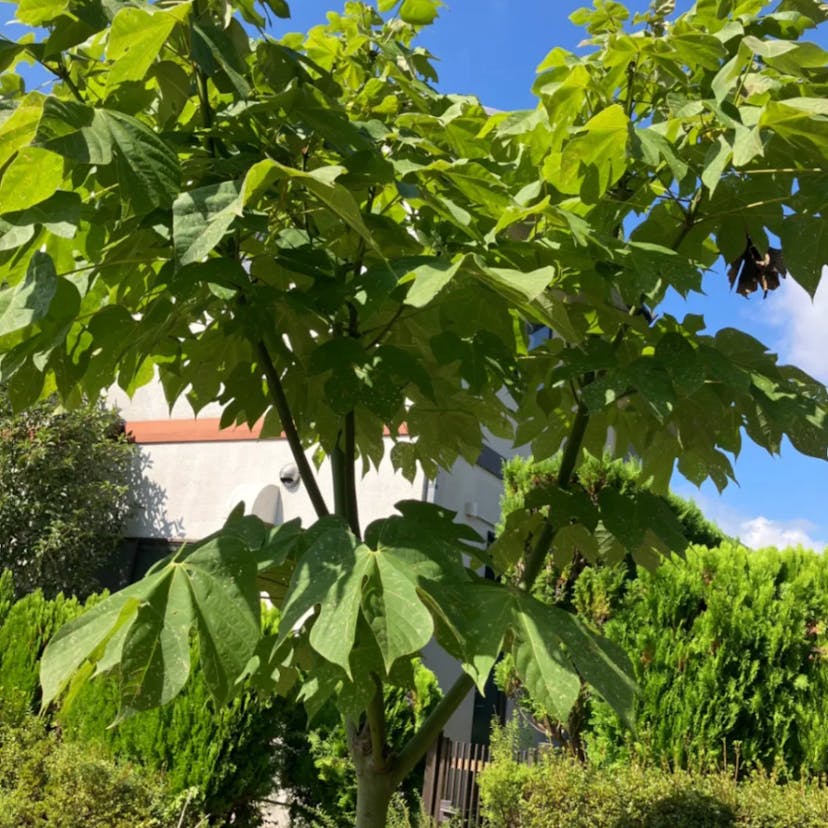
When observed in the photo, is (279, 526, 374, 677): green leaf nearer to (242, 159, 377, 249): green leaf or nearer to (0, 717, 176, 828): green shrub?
(242, 159, 377, 249): green leaf

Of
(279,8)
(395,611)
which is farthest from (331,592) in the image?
(279,8)

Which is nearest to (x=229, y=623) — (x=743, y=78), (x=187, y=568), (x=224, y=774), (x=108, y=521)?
(x=187, y=568)

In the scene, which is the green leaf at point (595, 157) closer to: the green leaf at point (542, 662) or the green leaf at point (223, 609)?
the green leaf at point (542, 662)

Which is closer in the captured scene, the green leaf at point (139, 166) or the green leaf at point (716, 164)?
the green leaf at point (139, 166)

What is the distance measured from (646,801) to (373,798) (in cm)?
319

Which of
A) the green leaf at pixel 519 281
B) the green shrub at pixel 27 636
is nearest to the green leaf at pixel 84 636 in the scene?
the green leaf at pixel 519 281

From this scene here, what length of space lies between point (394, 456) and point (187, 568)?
3.28 feet

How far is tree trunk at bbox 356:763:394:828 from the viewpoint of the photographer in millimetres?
1813

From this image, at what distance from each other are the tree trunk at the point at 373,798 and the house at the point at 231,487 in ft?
18.9

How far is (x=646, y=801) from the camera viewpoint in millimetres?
4477

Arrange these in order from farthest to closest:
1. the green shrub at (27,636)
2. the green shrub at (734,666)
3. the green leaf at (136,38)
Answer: the green shrub at (27,636), the green shrub at (734,666), the green leaf at (136,38)

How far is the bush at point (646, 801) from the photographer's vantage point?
4.27 metres

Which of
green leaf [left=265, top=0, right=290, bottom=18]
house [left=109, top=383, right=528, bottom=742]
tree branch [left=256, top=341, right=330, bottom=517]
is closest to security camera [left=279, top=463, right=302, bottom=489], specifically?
house [left=109, top=383, right=528, bottom=742]

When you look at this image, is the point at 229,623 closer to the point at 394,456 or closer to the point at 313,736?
the point at 394,456
